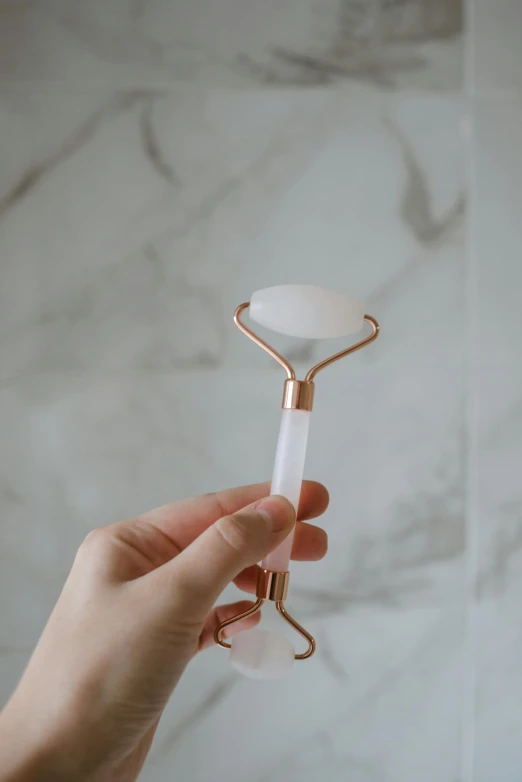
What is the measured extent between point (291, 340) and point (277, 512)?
0.96 feet

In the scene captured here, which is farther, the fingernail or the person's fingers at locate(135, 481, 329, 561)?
the person's fingers at locate(135, 481, 329, 561)

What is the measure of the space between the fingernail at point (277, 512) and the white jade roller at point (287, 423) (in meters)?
0.01

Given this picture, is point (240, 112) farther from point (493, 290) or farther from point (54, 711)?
point (54, 711)

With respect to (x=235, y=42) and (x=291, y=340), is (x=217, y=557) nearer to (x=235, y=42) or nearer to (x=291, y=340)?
(x=291, y=340)

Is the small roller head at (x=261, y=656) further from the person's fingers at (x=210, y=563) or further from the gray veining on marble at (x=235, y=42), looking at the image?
the gray veining on marble at (x=235, y=42)

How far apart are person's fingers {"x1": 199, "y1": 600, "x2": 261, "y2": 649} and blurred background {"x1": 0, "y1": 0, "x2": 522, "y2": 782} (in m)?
0.12

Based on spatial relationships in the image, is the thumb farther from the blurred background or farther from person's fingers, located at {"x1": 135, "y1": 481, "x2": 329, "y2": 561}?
the blurred background

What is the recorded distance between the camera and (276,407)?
2.38 feet

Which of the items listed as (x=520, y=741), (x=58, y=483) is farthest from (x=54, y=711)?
(x=520, y=741)

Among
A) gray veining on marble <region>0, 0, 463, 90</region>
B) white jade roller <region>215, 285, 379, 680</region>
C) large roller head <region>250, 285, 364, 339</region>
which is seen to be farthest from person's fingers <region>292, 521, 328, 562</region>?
gray veining on marble <region>0, 0, 463, 90</region>

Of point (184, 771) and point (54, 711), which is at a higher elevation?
point (54, 711)

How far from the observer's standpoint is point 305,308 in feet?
1.57

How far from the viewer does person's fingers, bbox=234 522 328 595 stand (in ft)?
2.02

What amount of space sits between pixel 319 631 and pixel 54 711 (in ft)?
1.23
